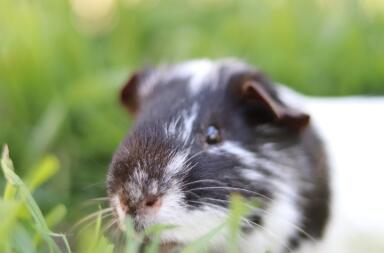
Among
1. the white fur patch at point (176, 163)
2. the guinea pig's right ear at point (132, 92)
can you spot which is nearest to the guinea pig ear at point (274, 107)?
the white fur patch at point (176, 163)

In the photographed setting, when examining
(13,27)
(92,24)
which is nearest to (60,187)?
(13,27)

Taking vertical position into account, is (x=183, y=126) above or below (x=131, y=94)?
above

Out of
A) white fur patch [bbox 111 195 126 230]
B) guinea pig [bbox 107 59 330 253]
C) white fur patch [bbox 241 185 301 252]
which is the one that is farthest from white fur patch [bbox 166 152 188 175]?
white fur patch [bbox 241 185 301 252]

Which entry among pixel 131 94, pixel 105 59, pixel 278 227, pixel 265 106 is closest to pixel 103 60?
pixel 105 59

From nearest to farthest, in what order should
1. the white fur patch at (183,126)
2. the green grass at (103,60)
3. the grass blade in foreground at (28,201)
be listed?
the grass blade in foreground at (28,201)
the white fur patch at (183,126)
the green grass at (103,60)

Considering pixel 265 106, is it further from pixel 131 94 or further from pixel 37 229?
pixel 37 229

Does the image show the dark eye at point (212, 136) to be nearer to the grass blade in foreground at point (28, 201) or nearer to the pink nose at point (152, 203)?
the pink nose at point (152, 203)

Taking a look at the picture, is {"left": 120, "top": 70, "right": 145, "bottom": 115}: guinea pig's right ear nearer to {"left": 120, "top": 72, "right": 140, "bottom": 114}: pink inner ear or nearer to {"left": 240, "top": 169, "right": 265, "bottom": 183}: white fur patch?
{"left": 120, "top": 72, "right": 140, "bottom": 114}: pink inner ear
